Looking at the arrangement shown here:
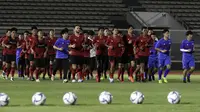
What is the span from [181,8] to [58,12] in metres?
10.7

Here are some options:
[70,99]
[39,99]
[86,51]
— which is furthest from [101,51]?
[39,99]

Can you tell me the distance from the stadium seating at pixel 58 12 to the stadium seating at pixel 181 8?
2580 millimetres

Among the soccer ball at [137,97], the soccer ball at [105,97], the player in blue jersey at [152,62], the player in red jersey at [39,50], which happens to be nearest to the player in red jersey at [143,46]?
the player in blue jersey at [152,62]

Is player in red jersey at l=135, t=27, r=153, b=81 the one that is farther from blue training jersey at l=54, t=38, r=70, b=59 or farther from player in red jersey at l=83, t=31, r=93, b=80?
blue training jersey at l=54, t=38, r=70, b=59

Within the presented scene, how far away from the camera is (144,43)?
81.7ft

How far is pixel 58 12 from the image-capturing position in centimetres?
4409

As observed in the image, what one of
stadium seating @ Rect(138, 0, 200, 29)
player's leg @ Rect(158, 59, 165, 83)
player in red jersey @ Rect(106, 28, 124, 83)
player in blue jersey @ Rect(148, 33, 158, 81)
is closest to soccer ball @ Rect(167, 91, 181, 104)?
player's leg @ Rect(158, 59, 165, 83)

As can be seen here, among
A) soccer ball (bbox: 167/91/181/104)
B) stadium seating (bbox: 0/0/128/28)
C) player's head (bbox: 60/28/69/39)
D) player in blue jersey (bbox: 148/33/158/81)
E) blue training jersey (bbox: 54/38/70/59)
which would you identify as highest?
stadium seating (bbox: 0/0/128/28)

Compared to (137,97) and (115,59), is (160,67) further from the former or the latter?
(137,97)

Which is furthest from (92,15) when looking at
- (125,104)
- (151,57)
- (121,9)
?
(125,104)

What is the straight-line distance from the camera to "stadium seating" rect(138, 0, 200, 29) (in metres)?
45.8

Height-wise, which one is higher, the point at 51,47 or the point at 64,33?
the point at 64,33

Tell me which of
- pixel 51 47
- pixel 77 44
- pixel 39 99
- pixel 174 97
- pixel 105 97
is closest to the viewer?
pixel 39 99

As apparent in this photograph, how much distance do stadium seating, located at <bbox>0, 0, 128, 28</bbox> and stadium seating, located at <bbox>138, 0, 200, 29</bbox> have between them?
258 centimetres
